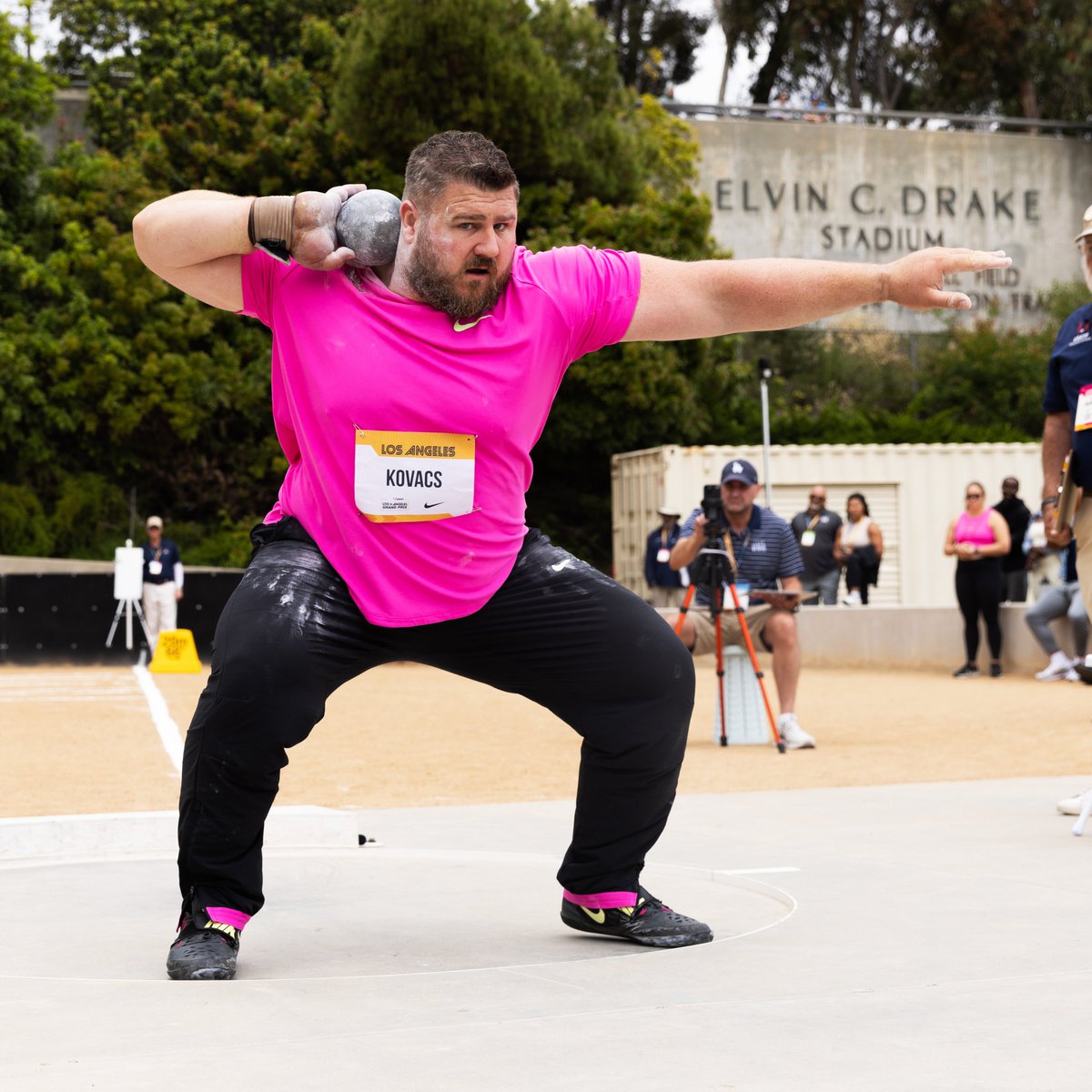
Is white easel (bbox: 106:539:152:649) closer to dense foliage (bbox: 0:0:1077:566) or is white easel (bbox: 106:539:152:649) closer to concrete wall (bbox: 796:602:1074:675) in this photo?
concrete wall (bbox: 796:602:1074:675)

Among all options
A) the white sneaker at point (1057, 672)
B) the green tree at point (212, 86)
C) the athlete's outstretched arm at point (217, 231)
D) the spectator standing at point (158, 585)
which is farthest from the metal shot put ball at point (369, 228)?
the green tree at point (212, 86)

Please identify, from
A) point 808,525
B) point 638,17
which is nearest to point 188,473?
point 808,525

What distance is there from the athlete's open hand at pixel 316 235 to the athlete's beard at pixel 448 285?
0.18 metres

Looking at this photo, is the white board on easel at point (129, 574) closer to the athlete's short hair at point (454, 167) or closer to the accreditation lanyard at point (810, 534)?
the accreditation lanyard at point (810, 534)

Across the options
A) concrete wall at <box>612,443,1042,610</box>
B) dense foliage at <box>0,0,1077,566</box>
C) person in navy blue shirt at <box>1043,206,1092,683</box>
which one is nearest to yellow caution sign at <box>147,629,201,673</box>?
concrete wall at <box>612,443,1042,610</box>

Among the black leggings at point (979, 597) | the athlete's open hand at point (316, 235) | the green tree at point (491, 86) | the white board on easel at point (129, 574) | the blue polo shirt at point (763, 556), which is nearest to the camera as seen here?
the athlete's open hand at point (316, 235)

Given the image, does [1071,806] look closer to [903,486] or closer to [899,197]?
[903,486]

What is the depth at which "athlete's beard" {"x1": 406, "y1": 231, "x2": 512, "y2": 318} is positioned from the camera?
12.7 ft

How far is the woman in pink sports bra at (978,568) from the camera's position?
54.8ft

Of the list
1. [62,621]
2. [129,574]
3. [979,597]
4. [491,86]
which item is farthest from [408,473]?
[491,86]

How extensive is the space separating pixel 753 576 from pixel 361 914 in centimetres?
673

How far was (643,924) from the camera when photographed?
4.20m

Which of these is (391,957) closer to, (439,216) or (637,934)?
(637,934)

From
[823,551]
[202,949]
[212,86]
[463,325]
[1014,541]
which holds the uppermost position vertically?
[212,86]
